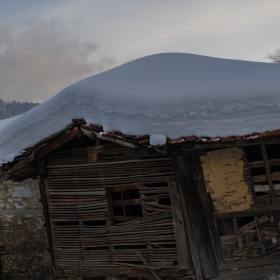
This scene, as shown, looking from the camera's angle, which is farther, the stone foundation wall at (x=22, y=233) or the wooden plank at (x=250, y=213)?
the stone foundation wall at (x=22, y=233)

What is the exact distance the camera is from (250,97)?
594 cm

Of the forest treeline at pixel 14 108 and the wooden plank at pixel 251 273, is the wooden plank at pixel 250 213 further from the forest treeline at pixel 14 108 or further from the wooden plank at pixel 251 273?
the forest treeline at pixel 14 108

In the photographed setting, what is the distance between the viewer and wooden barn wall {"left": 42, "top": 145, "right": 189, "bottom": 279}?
240 inches

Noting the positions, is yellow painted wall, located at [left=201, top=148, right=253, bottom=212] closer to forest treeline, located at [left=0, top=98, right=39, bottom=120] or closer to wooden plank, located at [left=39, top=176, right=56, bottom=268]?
wooden plank, located at [left=39, top=176, right=56, bottom=268]

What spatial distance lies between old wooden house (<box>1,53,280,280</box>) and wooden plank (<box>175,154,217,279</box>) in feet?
0.05

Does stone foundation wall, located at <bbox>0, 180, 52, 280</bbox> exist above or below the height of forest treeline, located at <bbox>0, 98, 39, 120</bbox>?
below

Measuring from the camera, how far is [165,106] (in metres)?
5.77

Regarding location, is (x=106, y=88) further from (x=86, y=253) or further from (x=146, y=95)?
(x=86, y=253)

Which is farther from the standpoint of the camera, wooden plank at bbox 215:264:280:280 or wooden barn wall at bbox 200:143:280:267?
wooden barn wall at bbox 200:143:280:267

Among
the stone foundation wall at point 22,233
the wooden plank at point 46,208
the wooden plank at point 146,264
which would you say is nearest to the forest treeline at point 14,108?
the stone foundation wall at point 22,233

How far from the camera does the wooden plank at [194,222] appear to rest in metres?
5.82

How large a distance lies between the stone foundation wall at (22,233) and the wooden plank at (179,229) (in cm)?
502

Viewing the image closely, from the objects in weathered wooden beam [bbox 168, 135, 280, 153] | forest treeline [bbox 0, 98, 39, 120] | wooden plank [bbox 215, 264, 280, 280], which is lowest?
wooden plank [bbox 215, 264, 280, 280]

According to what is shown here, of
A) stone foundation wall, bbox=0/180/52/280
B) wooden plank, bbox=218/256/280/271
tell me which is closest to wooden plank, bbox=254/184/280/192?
wooden plank, bbox=218/256/280/271
